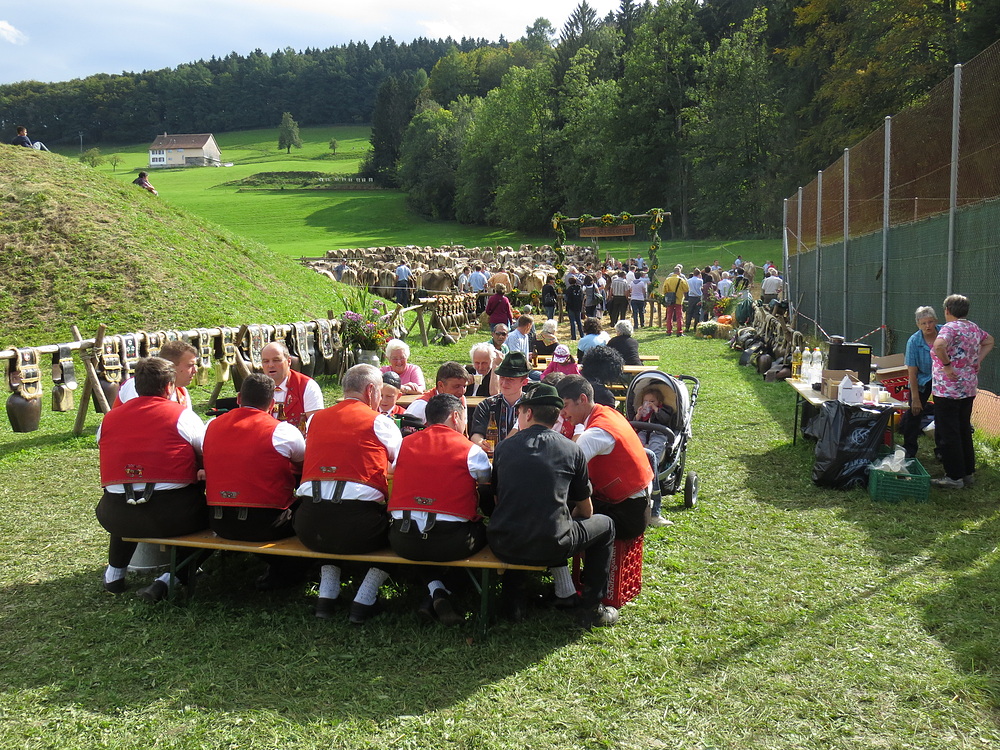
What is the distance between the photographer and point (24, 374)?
9547mm

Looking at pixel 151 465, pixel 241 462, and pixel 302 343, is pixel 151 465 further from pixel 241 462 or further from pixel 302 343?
pixel 302 343

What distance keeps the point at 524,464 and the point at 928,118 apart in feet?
28.8

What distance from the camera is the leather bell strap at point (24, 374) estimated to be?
372 inches

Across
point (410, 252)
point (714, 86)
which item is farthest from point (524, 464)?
point (714, 86)

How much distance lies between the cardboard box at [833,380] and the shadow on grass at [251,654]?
453 centimetres

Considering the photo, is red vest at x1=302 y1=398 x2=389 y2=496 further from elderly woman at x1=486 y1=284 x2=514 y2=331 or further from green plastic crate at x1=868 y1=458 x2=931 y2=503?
elderly woman at x1=486 y1=284 x2=514 y2=331

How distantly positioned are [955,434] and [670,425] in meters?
2.48

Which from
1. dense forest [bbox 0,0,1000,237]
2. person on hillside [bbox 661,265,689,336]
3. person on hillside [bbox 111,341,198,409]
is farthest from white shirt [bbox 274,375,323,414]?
dense forest [bbox 0,0,1000,237]

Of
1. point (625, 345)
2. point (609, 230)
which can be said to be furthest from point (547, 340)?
point (609, 230)

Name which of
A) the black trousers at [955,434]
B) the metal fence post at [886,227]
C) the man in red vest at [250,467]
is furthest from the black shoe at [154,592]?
the metal fence post at [886,227]

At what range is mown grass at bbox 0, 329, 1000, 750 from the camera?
357cm

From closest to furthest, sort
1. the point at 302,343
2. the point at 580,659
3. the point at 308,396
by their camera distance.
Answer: the point at 580,659 → the point at 308,396 → the point at 302,343

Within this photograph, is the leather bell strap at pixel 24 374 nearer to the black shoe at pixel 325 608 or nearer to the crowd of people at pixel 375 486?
the crowd of people at pixel 375 486

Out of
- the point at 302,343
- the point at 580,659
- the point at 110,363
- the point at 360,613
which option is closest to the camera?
the point at 580,659
